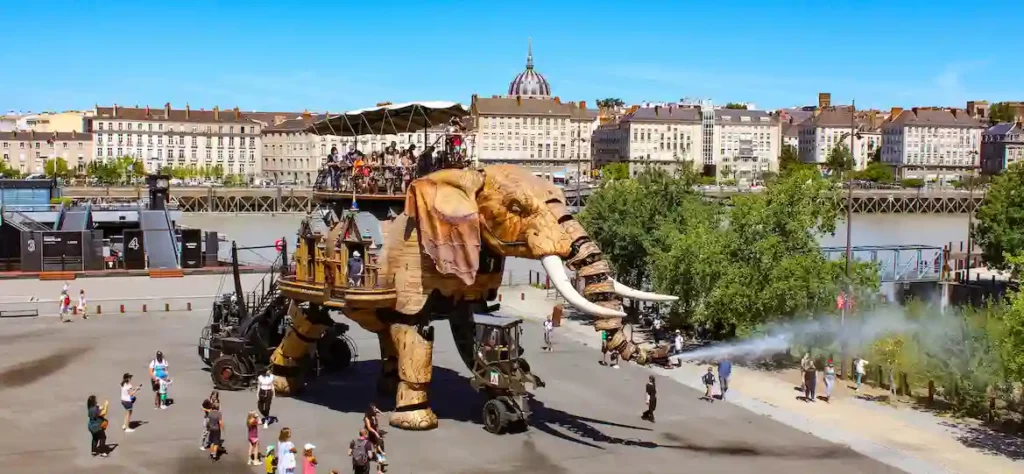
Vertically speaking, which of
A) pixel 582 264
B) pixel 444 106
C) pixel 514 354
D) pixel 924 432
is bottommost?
pixel 924 432

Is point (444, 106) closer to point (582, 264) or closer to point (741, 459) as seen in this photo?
point (582, 264)

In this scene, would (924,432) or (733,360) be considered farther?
(733,360)

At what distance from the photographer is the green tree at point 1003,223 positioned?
148 feet

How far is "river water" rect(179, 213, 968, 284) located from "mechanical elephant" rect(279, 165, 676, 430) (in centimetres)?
3821

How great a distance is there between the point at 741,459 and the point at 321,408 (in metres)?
9.13

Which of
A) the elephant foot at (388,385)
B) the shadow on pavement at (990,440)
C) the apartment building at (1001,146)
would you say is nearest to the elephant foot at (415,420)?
the elephant foot at (388,385)

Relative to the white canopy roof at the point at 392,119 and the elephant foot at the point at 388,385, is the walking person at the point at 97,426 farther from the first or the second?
the white canopy roof at the point at 392,119

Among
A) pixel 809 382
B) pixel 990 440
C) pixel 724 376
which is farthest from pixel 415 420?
pixel 990 440

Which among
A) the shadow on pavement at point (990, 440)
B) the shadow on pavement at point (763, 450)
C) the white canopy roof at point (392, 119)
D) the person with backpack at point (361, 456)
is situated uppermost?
the white canopy roof at point (392, 119)

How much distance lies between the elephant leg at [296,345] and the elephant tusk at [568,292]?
663 cm

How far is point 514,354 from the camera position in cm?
2183

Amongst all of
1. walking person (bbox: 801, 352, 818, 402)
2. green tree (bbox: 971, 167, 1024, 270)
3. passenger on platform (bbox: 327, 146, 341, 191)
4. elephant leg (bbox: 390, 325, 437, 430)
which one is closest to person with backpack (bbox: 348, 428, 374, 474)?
elephant leg (bbox: 390, 325, 437, 430)

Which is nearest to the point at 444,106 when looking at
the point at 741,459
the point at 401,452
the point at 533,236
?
the point at 533,236

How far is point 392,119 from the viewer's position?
1072 inches
